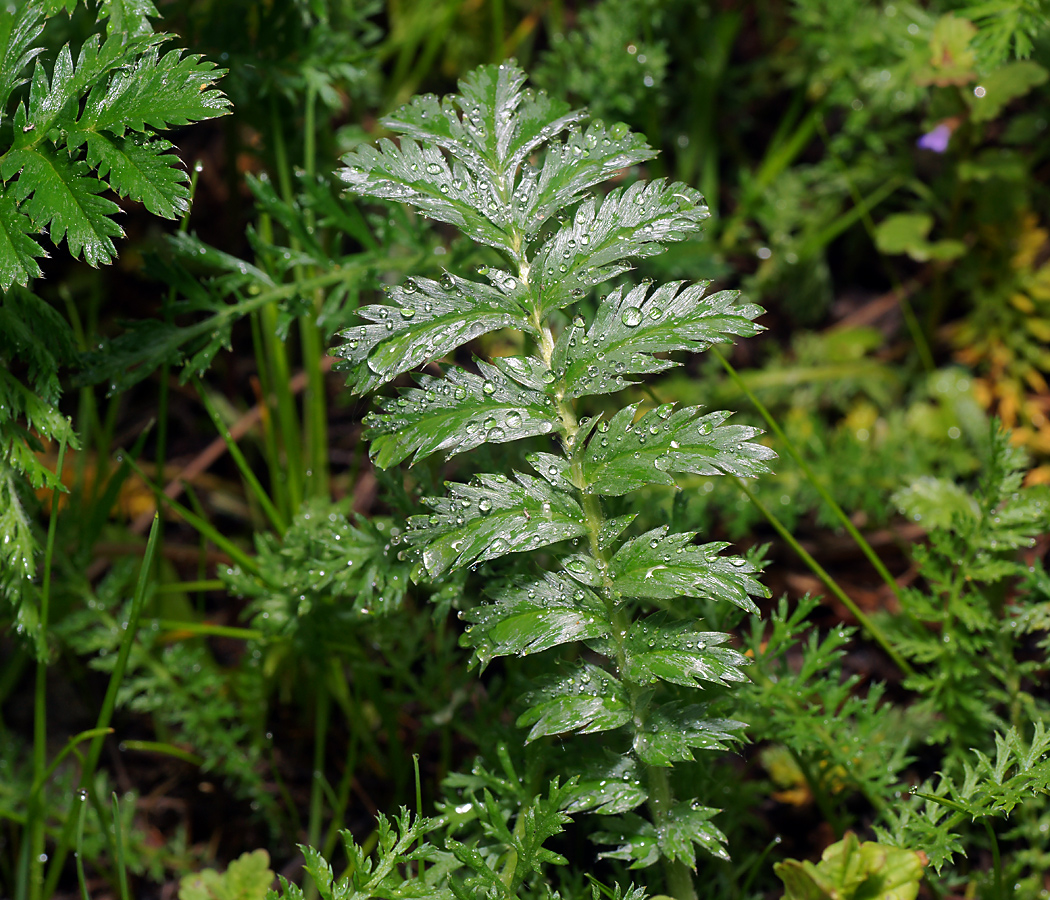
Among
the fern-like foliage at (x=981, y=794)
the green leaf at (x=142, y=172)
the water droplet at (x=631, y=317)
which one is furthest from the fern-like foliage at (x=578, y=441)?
the fern-like foliage at (x=981, y=794)

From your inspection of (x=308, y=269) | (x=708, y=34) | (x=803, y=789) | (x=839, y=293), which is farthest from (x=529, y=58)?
(x=803, y=789)

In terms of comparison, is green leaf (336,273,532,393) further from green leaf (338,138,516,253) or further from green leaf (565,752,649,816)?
green leaf (565,752,649,816)

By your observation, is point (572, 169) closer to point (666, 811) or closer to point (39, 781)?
point (666, 811)

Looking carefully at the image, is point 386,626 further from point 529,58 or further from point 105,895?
point 529,58

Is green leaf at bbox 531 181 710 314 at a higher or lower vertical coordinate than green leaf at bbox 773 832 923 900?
→ higher

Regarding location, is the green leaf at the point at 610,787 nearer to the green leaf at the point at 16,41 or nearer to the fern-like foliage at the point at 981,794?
the fern-like foliage at the point at 981,794

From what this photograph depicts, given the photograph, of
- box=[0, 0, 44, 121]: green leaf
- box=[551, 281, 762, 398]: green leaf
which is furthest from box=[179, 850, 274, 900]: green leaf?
box=[0, 0, 44, 121]: green leaf

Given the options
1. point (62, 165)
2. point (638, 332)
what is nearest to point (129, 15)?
point (62, 165)
